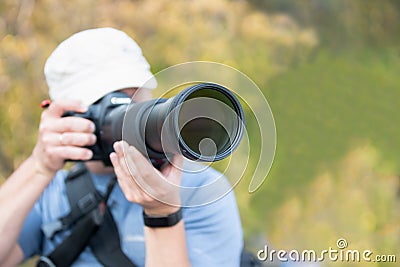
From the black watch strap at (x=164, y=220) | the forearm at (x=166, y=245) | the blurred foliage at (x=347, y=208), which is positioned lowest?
the forearm at (x=166, y=245)

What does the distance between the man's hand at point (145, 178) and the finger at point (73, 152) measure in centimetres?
11

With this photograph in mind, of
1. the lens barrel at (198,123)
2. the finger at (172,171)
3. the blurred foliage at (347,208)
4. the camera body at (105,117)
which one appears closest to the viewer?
the lens barrel at (198,123)

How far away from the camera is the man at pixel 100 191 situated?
0.93 meters

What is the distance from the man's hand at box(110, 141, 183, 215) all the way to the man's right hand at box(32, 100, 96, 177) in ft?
0.38

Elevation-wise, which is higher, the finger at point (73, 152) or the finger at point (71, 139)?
the finger at point (71, 139)

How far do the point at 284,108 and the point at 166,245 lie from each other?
1.49 metres

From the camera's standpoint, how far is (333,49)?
2.51m

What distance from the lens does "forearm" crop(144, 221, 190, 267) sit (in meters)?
0.93

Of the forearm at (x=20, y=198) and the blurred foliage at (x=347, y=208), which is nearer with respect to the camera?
the forearm at (x=20, y=198)

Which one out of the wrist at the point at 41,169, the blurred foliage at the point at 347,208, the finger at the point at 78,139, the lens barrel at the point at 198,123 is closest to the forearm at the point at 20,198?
the wrist at the point at 41,169

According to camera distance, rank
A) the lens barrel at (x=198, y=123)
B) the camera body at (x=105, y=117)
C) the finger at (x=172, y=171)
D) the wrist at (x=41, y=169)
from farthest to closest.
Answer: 1. the wrist at (x=41, y=169)
2. the camera body at (x=105, y=117)
3. the finger at (x=172, y=171)
4. the lens barrel at (x=198, y=123)

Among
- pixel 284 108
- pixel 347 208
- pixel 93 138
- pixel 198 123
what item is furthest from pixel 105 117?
pixel 347 208

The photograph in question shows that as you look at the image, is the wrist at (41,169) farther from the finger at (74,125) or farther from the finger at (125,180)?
the finger at (125,180)

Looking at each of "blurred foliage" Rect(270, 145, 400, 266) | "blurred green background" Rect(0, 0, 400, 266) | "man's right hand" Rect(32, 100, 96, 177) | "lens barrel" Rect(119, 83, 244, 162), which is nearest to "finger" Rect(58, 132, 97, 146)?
"man's right hand" Rect(32, 100, 96, 177)
